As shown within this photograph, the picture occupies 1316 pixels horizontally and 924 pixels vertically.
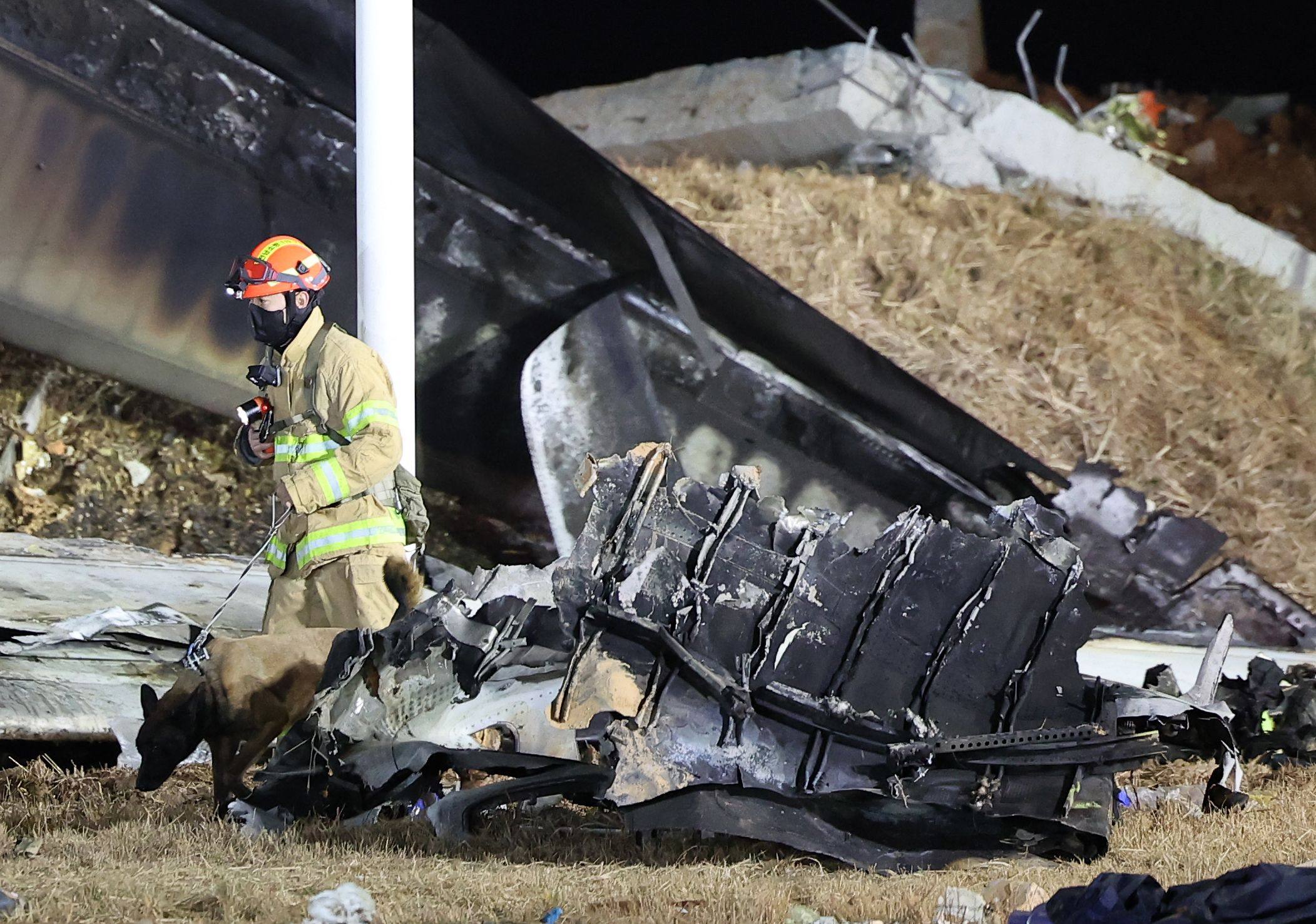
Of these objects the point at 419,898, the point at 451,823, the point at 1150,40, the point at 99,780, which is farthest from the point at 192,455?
the point at 1150,40

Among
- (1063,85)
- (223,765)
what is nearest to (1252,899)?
(223,765)

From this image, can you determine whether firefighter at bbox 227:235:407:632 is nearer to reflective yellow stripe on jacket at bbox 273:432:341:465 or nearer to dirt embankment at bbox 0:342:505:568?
reflective yellow stripe on jacket at bbox 273:432:341:465

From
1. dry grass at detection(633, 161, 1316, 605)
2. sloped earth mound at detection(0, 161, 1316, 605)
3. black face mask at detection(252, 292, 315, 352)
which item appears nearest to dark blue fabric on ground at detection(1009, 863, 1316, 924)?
black face mask at detection(252, 292, 315, 352)

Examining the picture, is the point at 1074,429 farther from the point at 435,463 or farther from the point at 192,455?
the point at 192,455

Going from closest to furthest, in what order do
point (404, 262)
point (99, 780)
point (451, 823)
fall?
point (451, 823) < point (99, 780) < point (404, 262)

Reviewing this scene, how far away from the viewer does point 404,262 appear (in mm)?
5484

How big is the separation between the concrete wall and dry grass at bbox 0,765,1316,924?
5773mm

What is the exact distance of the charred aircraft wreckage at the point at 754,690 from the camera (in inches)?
138

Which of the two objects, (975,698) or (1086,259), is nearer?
(975,698)

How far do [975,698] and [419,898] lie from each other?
64.6 inches

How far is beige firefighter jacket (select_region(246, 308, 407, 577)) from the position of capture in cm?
429

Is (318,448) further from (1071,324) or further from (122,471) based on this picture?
(1071,324)

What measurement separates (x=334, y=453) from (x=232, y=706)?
2.85 ft

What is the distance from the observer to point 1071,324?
847cm
